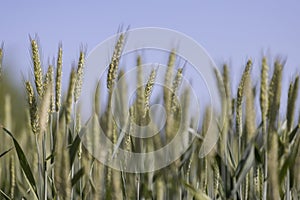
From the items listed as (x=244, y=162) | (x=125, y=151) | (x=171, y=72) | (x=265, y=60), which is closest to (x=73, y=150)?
(x=125, y=151)

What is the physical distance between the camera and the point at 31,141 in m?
2.65

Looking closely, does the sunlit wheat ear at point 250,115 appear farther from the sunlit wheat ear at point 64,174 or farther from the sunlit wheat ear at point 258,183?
the sunlit wheat ear at point 64,174

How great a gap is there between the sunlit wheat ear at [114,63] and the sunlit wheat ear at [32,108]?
228 mm

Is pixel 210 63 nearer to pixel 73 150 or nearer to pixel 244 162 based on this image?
pixel 244 162

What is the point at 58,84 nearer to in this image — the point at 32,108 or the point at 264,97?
the point at 32,108

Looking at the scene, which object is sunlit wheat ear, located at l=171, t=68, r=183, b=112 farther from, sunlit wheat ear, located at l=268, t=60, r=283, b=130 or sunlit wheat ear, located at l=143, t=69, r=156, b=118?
sunlit wheat ear, located at l=268, t=60, r=283, b=130

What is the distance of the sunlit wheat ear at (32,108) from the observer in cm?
169

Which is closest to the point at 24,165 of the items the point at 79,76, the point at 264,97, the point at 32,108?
the point at 32,108

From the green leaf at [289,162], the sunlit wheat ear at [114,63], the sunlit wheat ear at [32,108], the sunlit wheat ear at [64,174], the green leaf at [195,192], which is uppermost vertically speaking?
the sunlit wheat ear at [114,63]

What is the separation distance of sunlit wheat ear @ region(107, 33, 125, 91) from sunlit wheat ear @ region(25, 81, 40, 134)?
0.75 ft

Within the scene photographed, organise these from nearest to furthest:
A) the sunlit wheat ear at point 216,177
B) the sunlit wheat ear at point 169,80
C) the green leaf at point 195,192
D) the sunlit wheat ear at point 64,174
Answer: the sunlit wheat ear at point 64,174 < the sunlit wheat ear at point 169,80 < the green leaf at point 195,192 < the sunlit wheat ear at point 216,177

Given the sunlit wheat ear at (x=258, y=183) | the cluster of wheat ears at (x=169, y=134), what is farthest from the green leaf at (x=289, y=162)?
the sunlit wheat ear at (x=258, y=183)

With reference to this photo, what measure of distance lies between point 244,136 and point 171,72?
37cm

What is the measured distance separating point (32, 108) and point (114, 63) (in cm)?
29
